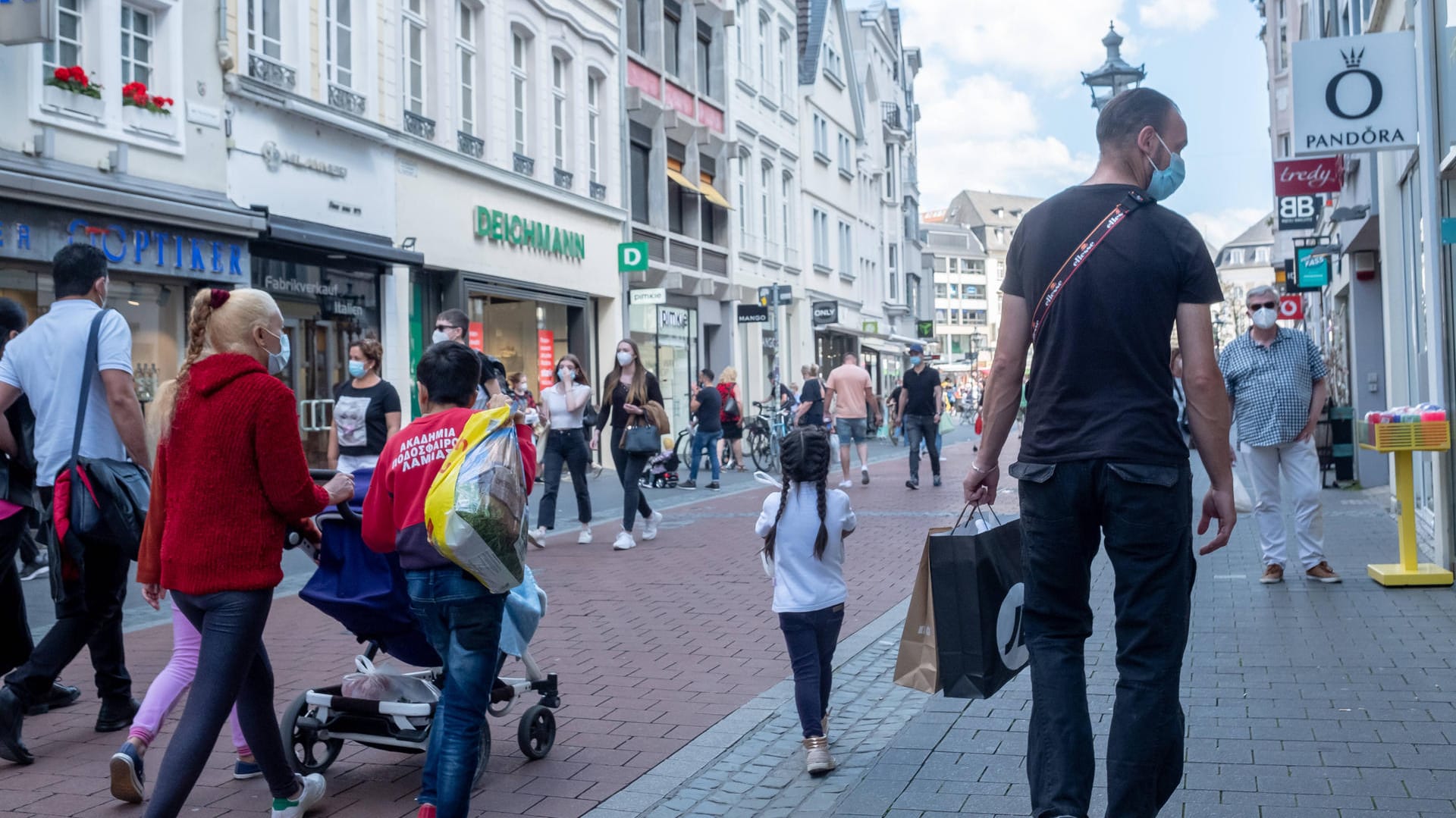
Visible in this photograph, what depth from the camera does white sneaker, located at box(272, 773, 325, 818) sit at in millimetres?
4430

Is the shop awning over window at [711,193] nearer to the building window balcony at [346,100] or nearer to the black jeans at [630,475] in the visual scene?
the building window balcony at [346,100]

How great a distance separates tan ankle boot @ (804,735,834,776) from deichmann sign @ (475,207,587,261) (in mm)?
17496

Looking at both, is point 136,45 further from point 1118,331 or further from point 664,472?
point 1118,331

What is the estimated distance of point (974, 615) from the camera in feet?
13.4

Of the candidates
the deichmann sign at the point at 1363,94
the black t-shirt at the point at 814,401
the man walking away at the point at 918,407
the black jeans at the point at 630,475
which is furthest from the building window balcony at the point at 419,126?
the deichmann sign at the point at 1363,94

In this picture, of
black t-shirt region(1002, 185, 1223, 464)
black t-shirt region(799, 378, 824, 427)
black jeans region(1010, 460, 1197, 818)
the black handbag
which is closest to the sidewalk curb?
black jeans region(1010, 460, 1197, 818)

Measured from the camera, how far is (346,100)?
1809 cm

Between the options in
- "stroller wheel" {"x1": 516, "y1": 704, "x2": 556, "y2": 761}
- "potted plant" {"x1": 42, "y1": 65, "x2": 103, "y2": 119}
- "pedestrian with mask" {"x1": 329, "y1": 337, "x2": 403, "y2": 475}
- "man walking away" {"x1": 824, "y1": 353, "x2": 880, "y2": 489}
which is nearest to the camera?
"stroller wheel" {"x1": 516, "y1": 704, "x2": 556, "y2": 761}

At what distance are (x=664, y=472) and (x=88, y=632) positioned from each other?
14627 millimetres

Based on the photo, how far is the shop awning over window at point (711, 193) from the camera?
1266 inches

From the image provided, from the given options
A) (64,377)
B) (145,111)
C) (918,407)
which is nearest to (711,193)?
(918,407)

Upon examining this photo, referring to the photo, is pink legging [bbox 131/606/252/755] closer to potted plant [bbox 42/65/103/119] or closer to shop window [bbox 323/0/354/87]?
potted plant [bbox 42/65/103/119]

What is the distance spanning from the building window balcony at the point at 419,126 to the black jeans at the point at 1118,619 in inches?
680

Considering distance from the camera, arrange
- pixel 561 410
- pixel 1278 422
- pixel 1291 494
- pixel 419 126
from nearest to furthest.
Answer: pixel 1278 422
pixel 1291 494
pixel 561 410
pixel 419 126
